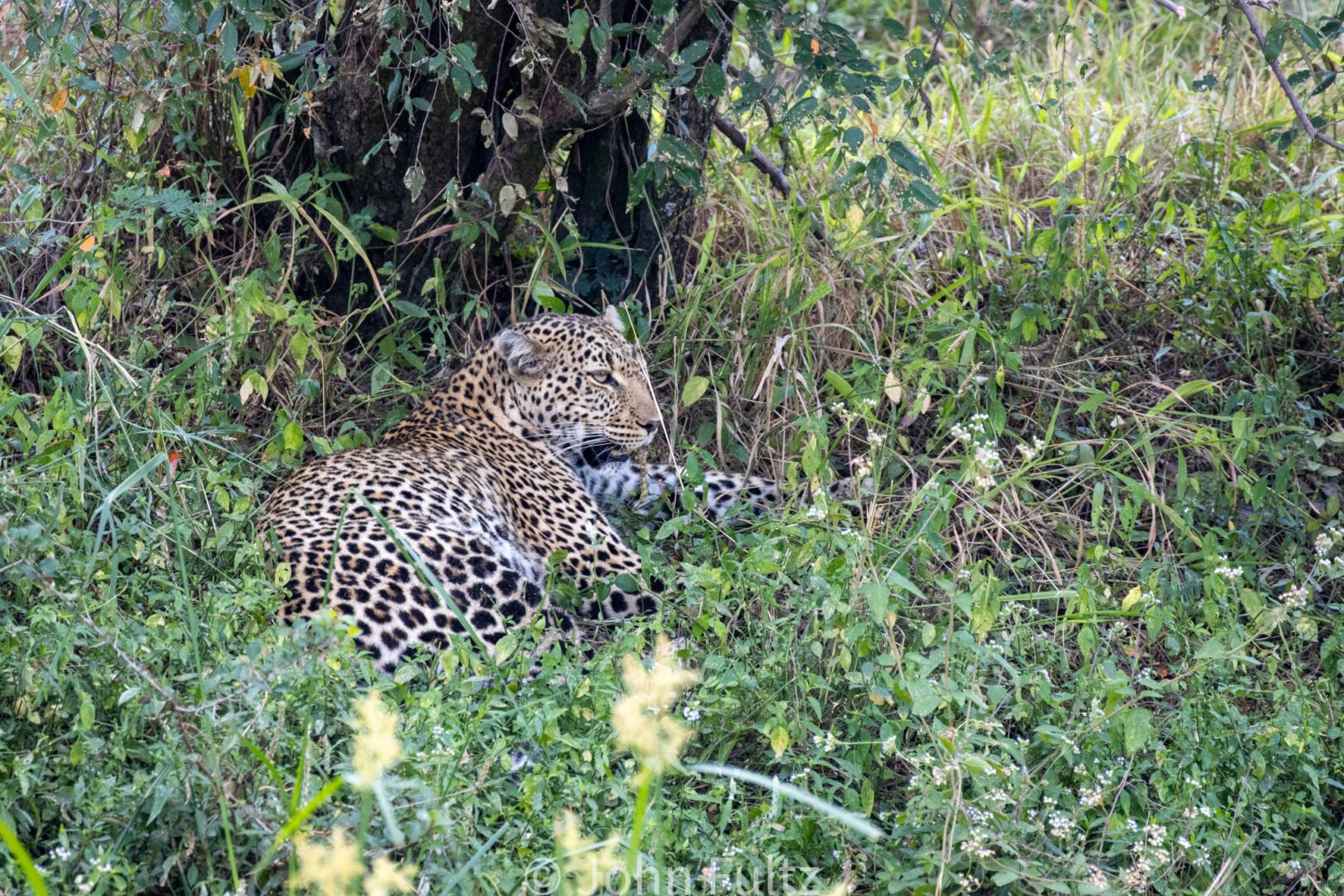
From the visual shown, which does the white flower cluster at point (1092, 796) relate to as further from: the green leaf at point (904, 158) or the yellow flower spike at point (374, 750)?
the green leaf at point (904, 158)

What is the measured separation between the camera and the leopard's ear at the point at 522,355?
5.33m

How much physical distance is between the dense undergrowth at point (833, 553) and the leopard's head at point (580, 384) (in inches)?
8.7

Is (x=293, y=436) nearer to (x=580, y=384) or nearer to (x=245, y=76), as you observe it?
(x=580, y=384)

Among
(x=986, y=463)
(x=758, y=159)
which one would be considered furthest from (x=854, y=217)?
(x=986, y=463)

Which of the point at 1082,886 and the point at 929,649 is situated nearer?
the point at 1082,886

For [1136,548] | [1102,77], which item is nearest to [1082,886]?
[1136,548]

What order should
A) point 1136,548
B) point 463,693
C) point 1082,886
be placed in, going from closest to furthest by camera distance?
point 1082,886, point 463,693, point 1136,548

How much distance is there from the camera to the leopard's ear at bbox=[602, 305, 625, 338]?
5.62 metres

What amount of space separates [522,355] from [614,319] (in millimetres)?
448

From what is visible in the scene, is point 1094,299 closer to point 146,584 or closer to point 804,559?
point 804,559

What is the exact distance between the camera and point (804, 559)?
401cm

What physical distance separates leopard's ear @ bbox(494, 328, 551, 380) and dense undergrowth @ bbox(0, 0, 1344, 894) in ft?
1.02

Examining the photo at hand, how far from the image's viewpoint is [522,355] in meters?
5.38

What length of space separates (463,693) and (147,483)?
1327mm
